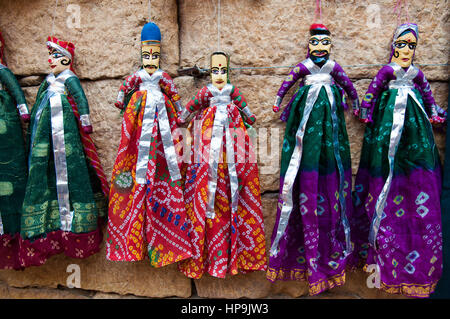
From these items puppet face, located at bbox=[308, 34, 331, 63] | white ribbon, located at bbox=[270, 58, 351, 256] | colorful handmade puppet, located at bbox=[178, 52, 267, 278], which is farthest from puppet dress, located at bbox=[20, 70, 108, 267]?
puppet face, located at bbox=[308, 34, 331, 63]

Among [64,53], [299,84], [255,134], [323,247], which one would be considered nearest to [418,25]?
[299,84]

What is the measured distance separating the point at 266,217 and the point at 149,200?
548mm

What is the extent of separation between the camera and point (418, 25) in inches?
51.2

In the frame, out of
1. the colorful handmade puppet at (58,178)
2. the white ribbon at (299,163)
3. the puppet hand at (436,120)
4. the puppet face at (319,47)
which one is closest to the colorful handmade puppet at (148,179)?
the colorful handmade puppet at (58,178)

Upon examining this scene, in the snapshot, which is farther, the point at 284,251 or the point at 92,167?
the point at 92,167

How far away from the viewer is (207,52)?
136cm

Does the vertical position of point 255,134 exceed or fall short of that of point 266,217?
it exceeds it

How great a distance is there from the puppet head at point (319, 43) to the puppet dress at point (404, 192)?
244 mm

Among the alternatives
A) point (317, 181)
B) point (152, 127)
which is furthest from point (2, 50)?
point (317, 181)

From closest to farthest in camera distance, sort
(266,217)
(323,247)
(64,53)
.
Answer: (323,247) < (64,53) < (266,217)

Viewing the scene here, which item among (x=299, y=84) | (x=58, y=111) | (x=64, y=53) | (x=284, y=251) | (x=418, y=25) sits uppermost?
(x=418, y=25)

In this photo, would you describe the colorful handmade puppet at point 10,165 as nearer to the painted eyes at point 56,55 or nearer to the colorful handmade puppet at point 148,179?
the painted eyes at point 56,55

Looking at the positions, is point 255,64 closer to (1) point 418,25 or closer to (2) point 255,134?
(2) point 255,134

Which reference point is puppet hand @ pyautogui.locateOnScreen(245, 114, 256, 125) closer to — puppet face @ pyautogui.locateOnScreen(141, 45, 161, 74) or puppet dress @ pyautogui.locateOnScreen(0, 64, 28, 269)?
puppet face @ pyautogui.locateOnScreen(141, 45, 161, 74)
